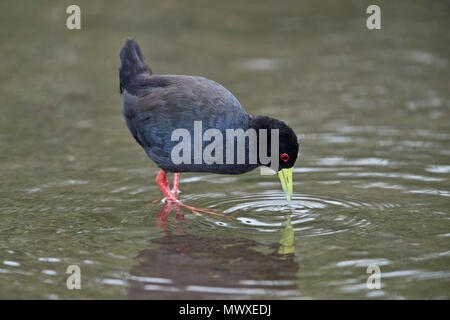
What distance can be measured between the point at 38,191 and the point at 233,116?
2.50 metres

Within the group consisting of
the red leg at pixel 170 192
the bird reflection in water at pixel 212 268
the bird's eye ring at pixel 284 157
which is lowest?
the bird reflection in water at pixel 212 268

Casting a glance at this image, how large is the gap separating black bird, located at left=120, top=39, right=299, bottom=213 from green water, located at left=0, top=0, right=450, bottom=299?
21.2 inches

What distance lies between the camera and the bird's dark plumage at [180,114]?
21.9 ft

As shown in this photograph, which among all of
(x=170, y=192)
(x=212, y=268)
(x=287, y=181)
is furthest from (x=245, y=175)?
(x=212, y=268)

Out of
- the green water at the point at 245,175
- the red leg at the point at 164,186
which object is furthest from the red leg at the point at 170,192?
the green water at the point at 245,175

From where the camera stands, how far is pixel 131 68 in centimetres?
764

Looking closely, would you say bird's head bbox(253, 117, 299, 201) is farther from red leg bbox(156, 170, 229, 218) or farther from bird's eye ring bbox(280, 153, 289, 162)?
red leg bbox(156, 170, 229, 218)

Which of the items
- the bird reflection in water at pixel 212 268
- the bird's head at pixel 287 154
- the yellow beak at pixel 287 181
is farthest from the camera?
the yellow beak at pixel 287 181

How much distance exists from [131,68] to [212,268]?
289 centimetres

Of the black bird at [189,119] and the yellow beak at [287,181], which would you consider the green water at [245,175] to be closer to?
the yellow beak at [287,181]

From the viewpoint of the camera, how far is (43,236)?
6441 mm

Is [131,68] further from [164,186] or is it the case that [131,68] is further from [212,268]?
[212,268]
